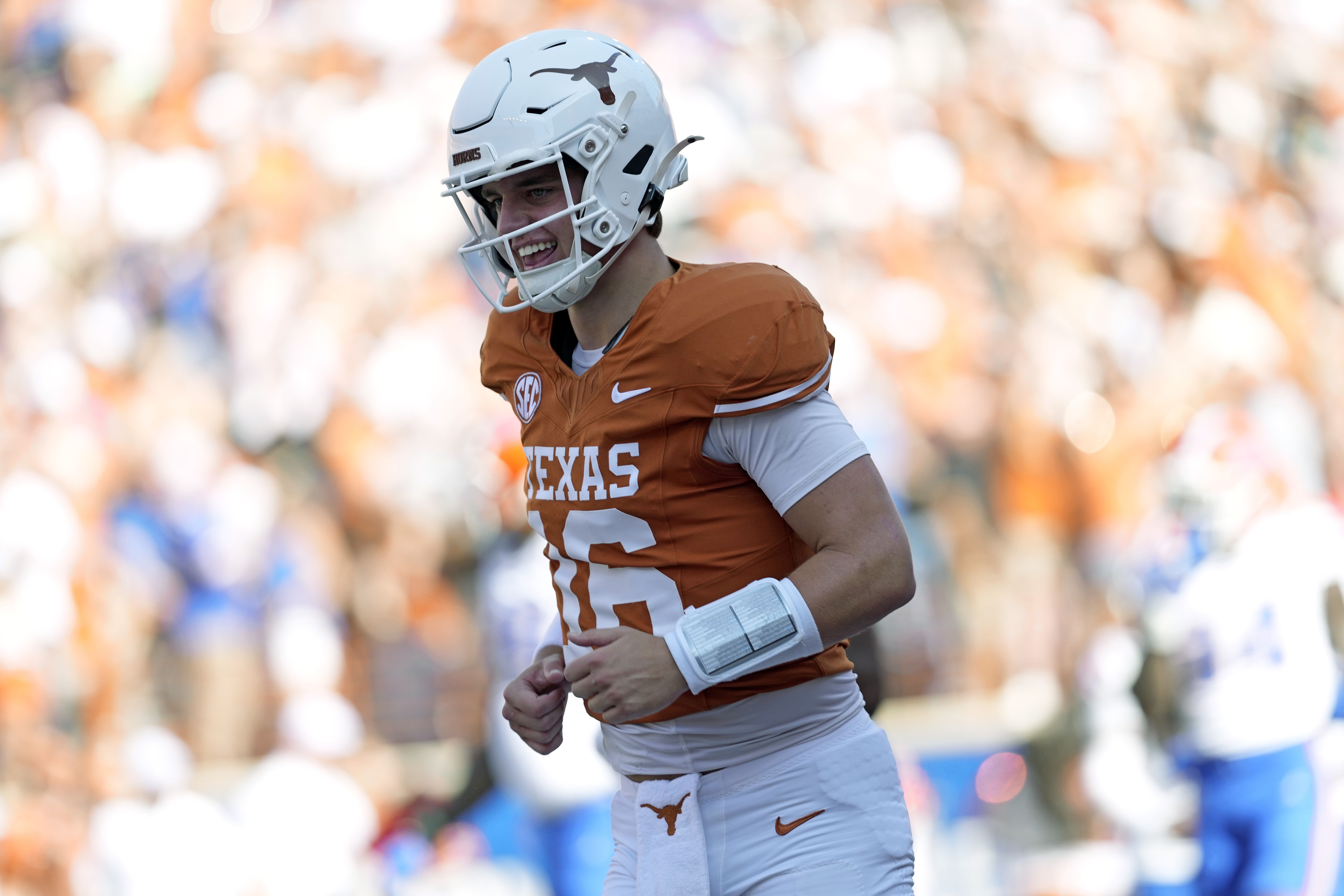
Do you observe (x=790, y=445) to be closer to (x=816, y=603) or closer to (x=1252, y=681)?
(x=816, y=603)

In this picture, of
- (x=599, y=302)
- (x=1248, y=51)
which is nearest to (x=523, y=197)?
(x=599, y=302)

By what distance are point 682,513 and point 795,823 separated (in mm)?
331

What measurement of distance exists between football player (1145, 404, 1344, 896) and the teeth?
2.49 meters

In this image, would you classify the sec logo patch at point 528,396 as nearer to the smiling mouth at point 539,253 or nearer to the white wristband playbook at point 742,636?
the smiling mouth at point 539,253

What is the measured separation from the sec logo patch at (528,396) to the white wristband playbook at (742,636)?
0.33 metres

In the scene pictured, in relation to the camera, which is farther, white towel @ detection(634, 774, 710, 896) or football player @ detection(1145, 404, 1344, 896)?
football player @ detection(1145, 404, 1344, 896)

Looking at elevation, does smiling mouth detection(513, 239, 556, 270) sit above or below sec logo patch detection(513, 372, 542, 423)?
above

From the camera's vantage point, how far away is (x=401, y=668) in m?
3.27

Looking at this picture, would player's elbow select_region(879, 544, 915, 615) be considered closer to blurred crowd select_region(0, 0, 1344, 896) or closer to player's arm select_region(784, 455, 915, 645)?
player's arm select_region(784, 455, 915, 645)

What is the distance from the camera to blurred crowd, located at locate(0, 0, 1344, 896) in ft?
10.7

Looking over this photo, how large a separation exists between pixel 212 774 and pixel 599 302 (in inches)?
96.5

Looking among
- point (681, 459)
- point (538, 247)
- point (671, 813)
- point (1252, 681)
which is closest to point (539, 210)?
point (538, 247)

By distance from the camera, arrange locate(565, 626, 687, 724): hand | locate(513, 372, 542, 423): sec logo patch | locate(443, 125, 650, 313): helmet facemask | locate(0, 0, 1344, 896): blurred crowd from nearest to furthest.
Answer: locate(565, 626, 687, 724): hand < locate(443, 125, 650, 313): helmet facemask < locate(513, 372, 542, 423): sec logo patch < locate(0, 0, 1344, 896): blurred crowd

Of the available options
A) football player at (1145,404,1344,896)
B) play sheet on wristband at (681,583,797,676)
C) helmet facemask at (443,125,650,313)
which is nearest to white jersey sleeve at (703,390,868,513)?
play sheet on wristband at (681,583,797,676)
